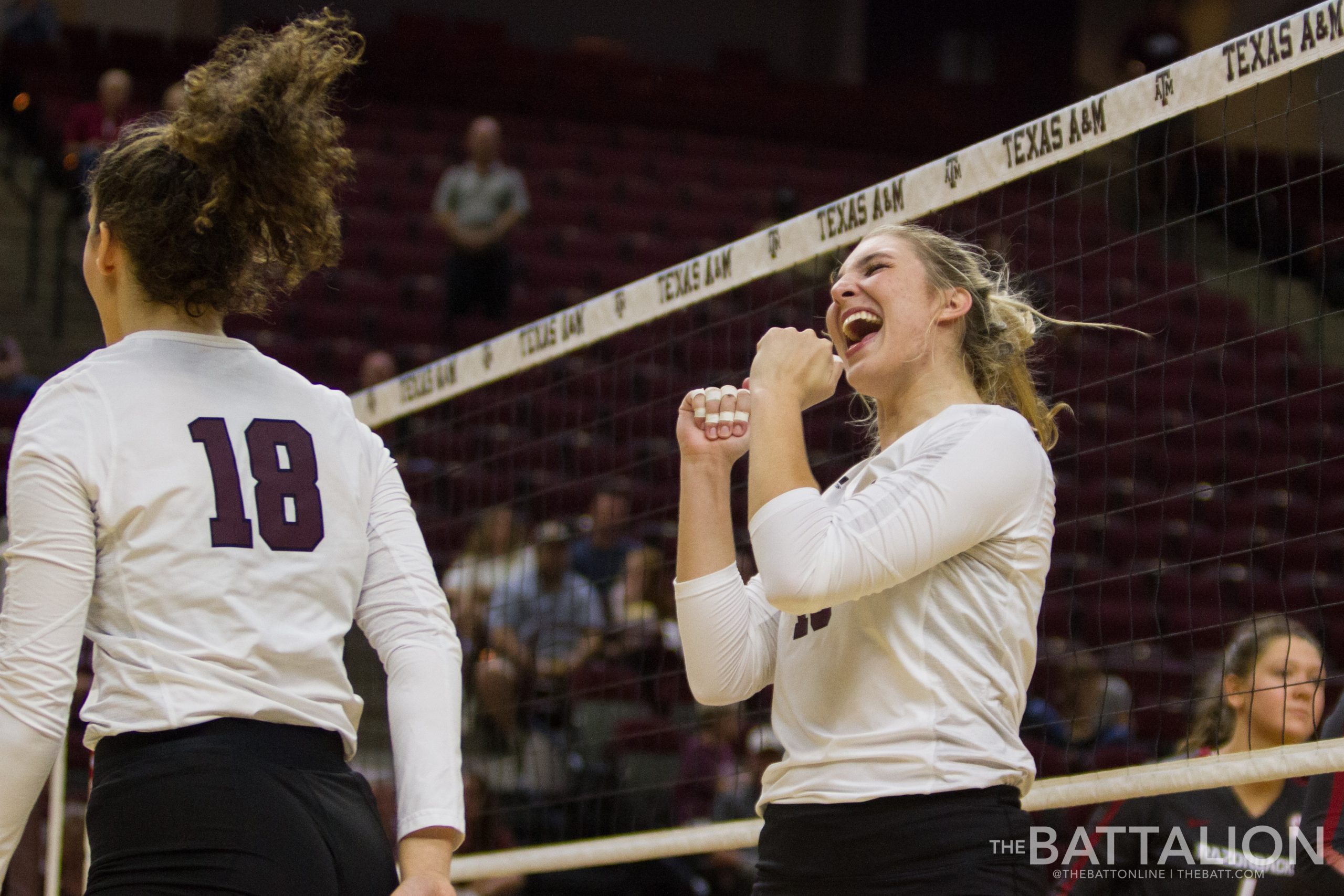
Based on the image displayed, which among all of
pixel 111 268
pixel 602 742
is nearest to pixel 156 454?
pixel 111 268

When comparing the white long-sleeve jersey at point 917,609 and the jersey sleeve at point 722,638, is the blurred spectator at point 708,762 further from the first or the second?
the white long-sleeve jersey at point 917,609

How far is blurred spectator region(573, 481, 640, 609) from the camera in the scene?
7617mm

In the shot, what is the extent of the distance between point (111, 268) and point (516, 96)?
13382 millimetres

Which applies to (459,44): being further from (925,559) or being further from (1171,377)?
(925,559)

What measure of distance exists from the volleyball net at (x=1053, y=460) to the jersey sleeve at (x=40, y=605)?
68.6 inches

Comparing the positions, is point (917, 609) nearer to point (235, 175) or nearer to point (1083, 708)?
point (235, 175)

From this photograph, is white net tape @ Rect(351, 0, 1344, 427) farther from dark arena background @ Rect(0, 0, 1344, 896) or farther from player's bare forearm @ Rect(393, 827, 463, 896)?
player's bare forearm @ Rect(393, 827, 463, 896)

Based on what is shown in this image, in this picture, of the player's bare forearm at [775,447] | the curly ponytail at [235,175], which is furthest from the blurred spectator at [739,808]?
the curly ponytail at [235,175]

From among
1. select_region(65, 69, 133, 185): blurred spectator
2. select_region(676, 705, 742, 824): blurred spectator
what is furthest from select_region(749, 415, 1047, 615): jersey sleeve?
select_region(65, 69, 133, 185): blurred spectator

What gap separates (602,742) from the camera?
593 centimetres

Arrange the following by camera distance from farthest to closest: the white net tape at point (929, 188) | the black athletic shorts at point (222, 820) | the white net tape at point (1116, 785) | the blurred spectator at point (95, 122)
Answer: the blurred spectator at point (95, 122), the white net tape at point (929, 188), the white net tape at point (1116, 785), the black athletic shorts at point (222, 820)

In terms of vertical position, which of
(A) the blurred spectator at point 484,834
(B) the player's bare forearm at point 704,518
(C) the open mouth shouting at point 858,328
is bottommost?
(A) the blurred spectator at point 484,834

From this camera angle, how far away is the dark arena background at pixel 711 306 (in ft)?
13.1

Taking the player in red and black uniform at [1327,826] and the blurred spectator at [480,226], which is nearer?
the player in red and black uniform at [1327,826]
